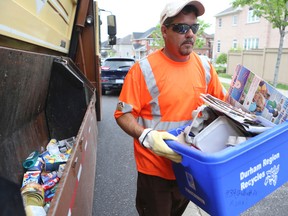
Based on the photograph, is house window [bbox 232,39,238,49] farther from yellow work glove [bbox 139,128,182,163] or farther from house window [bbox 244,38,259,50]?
yellow work glove [bbox 139,128,182,163]

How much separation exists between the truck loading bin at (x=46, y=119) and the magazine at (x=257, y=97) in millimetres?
1073

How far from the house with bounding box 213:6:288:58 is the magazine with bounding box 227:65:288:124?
87.9ft

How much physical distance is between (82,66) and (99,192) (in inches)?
84.8

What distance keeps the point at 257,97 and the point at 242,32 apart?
33573mm

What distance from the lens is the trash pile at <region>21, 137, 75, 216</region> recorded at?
178 cm

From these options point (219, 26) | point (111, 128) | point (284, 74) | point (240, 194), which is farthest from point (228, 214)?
point (219, 26)

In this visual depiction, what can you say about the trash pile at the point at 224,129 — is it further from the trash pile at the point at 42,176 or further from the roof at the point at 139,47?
the roof at the point at 139,47

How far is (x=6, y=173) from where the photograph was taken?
2062mm

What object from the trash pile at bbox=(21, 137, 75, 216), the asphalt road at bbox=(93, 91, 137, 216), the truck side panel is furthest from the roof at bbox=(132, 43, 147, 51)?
the trash pile at bbox=(21, 137, 75, 216)

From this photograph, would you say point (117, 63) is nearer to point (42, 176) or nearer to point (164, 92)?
point (42, 176)

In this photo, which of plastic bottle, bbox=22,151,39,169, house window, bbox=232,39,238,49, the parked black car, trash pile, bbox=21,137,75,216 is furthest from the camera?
house window, bbox=232,39,238,49

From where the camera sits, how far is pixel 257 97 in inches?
70.6

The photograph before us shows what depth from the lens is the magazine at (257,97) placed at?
168cm

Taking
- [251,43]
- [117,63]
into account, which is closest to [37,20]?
[117,63]
